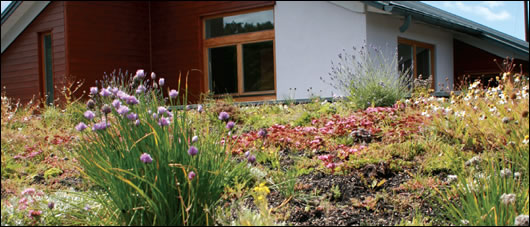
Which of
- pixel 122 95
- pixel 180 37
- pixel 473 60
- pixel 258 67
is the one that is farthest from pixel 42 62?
pixel 473 60

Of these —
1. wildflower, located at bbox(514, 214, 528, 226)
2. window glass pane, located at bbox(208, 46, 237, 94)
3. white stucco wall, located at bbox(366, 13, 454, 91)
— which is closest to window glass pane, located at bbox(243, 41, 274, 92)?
window glass pane, located at bbox(208, 46, 237, 94)

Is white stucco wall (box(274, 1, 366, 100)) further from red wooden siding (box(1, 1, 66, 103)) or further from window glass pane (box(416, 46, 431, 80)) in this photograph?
red wooden siding (box(1, 1, 66, 103))

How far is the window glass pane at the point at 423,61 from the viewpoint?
11.3m

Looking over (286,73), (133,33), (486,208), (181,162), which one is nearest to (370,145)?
(486,208)

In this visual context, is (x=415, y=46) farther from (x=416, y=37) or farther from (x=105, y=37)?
(x=105, y=37)

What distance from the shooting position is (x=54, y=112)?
22.6 ft

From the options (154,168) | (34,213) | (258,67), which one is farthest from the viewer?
(258,67)

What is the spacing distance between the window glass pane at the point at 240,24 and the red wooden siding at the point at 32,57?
331cm

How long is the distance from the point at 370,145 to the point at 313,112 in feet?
6.11

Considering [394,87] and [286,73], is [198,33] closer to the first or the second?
[286,73]

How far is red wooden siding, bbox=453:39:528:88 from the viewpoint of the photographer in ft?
41.7

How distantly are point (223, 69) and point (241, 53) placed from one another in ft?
2.08

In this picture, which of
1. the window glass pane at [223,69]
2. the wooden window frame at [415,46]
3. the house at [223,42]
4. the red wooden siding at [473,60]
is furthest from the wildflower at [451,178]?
the red wooden siding at [473,60]

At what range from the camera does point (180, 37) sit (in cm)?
1136
